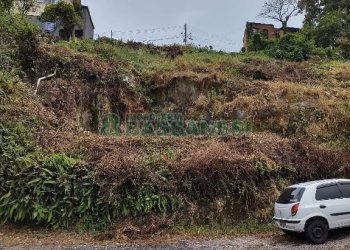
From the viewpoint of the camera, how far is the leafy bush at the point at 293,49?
28.3 m

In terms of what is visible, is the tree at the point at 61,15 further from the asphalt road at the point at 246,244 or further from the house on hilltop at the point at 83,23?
the asphalt road at the point at 246,244

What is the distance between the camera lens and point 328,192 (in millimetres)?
10898

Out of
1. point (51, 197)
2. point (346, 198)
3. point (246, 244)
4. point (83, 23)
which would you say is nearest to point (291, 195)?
point (346, 198)

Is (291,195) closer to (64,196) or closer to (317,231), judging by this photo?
(317,231)

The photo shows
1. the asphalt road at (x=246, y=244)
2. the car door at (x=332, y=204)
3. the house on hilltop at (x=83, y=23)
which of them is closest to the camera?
the asphalt road at (x=246, y=244)

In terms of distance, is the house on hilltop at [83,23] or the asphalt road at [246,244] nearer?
the asphalt road at [246,244]

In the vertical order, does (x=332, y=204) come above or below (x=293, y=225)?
above

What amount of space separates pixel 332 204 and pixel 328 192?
33 cm

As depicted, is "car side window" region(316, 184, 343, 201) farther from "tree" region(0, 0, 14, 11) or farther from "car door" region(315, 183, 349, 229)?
"tree" region(0, 0, 14, 11)

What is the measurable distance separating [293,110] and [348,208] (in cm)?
744

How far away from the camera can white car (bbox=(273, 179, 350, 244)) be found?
34.4 ft

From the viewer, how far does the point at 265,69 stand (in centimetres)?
2295

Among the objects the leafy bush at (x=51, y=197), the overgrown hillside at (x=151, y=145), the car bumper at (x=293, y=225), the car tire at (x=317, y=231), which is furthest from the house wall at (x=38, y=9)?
the car tire at (x=317, y=231)

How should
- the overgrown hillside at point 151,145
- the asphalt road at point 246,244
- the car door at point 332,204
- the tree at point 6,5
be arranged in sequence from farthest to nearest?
the tree at point 6,5 < the overgrown hillside at point 151,145 < the car door at point 332,204 < the asphalt road at point 246,244
